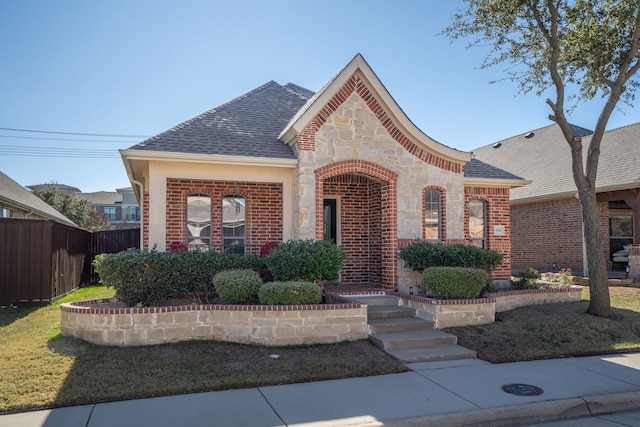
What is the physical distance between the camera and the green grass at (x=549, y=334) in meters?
8.00

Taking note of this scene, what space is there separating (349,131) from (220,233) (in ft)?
13.0

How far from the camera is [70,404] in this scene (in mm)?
5516

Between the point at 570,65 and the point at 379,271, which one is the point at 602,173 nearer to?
the point at 570,65

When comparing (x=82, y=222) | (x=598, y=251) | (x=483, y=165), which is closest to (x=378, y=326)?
(x=598, y=251)

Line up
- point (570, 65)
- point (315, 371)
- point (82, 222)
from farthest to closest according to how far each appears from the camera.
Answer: point (82, 222) → point (570, 65) → point (315, 371)

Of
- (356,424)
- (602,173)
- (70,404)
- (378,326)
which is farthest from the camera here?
(602,173)

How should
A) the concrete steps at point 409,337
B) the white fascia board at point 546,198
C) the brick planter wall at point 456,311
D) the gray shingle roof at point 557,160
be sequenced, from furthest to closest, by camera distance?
the white fascia board at point 546,198 < the gray shingle roof at point 557,160 < the brick planter wall at point 456,311 < the concrete steps at point 409,337

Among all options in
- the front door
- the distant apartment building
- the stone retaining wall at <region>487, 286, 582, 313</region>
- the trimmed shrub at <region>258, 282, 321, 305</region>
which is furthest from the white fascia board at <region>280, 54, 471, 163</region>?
the distant apartment building

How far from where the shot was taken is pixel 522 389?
6.18m

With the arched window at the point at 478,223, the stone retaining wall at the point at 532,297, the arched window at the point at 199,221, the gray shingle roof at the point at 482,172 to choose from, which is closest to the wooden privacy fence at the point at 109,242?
the arched window at the point at 199,221

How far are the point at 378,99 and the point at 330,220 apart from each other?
11.6 ft

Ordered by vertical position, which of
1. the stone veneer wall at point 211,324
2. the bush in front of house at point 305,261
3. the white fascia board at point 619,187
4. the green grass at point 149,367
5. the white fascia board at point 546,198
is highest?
the white fascia board at point 619,187

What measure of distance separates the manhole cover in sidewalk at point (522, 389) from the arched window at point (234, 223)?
7.11 meters

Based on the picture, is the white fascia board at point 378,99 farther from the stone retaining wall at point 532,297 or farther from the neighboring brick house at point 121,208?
the neighboring brick house at point 121,208
